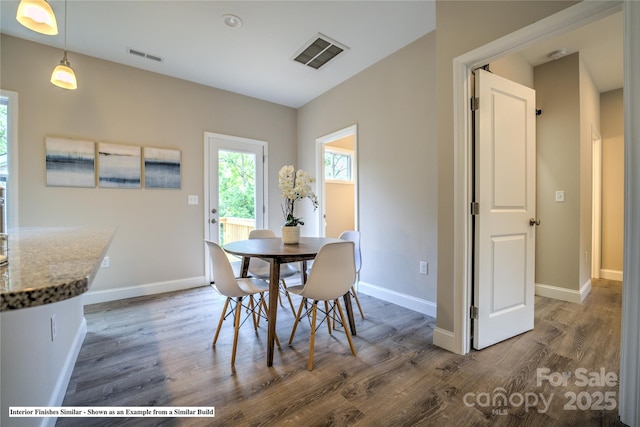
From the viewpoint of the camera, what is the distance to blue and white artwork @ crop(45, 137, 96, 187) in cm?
278

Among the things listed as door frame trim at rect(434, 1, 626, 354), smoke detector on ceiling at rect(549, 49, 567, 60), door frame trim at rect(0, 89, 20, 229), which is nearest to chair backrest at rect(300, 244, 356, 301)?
door frame trim at rect(434, 1, 626, 354)

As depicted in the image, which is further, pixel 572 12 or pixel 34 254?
pixel 572 12

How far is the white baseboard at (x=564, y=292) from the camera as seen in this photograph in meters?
2.94

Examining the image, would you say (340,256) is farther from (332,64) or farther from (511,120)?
(332,64)

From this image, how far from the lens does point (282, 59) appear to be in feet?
9.98

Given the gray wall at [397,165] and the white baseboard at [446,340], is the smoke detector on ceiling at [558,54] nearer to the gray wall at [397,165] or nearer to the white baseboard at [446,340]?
the gray wall at [397,165]

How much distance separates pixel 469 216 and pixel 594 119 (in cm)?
325

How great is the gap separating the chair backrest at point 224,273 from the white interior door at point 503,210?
5.64ft

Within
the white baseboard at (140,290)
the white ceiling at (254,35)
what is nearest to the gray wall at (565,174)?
the white ceiling at (254,35)

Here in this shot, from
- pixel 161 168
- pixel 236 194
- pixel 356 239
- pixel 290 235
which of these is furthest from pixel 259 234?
pixel 161 168

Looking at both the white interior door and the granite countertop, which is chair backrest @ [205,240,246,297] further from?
the white interior door

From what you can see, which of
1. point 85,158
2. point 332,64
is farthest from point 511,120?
point 85,158

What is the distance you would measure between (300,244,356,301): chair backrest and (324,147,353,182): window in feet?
9.93

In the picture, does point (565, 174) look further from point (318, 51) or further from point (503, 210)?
point (318, 51)
